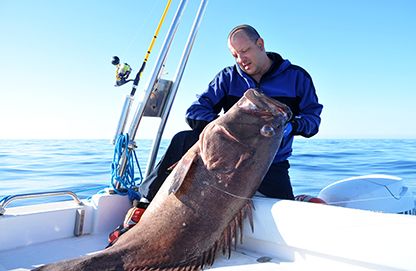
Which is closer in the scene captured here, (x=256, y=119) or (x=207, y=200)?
(x=207, y=200)

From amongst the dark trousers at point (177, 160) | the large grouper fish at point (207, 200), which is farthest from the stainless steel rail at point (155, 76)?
the large grouper fish at point (207, 200)

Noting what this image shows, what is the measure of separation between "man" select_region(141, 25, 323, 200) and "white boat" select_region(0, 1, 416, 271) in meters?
0.50

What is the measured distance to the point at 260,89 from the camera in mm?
3301

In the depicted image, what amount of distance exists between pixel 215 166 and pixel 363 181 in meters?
1.70

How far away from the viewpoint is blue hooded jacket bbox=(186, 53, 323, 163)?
3.24 metres

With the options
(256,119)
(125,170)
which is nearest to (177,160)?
(125,170)

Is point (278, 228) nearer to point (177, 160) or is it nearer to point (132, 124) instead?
point (177, 160)

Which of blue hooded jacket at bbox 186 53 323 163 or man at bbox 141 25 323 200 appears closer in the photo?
man at bbox 141 25 323 200

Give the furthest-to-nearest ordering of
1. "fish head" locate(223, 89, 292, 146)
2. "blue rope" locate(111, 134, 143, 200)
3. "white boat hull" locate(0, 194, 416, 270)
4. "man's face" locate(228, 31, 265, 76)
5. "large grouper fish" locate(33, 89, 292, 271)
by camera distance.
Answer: "blue rope" locate(111, 134, 143, 200) → "man's face" locate(228, 31, 265, 76) → "fish head" locate(223, 89, 292, 146) → "large grouper fish" locate(33, 89, 292, 271) → "white boat hull" locate(0, 194, 416, 270)

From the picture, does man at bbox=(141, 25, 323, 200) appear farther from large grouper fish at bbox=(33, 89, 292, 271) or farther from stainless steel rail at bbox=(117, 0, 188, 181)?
large grouper fish at bbox=(33, 89, 292, 271)

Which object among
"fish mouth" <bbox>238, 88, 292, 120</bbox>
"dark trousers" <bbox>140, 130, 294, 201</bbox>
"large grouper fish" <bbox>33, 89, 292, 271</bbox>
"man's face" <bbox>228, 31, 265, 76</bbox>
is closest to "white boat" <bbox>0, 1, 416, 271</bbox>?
"large grouper fish" <bbox>33, 89, 292, 271</bbox>

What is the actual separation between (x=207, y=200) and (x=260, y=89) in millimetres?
1388

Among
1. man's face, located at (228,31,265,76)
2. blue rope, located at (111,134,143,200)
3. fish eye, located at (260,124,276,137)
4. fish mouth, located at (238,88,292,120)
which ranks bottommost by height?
blue rope, located at (111,134,143,200)

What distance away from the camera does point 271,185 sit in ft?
9.83
